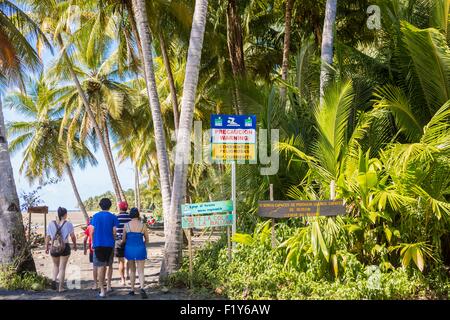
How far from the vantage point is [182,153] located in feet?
32.3

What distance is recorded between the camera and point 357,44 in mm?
20391

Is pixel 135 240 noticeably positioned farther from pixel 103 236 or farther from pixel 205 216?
pixel 205 216

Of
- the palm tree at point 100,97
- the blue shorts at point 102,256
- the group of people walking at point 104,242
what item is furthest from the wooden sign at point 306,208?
the palm tree at point 100,97

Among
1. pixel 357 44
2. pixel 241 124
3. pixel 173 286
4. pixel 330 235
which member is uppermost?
pixel 357 44

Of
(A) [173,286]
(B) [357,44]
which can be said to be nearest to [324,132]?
(A) [173,286]

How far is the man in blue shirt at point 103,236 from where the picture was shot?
27.3ft

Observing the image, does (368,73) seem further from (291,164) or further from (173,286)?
(173,286)

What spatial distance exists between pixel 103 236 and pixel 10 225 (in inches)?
108

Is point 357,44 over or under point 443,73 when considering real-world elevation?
over

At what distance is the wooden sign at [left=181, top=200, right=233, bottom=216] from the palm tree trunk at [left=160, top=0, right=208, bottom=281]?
907mm

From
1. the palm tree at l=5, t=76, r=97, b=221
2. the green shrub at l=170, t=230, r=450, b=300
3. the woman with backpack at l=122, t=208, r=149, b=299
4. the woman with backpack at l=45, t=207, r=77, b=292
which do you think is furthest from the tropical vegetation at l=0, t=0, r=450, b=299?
the palm tree at l=5, t=76, r=97, b=221

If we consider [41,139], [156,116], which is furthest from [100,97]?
[156,116]

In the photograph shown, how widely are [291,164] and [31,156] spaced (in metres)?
24.8

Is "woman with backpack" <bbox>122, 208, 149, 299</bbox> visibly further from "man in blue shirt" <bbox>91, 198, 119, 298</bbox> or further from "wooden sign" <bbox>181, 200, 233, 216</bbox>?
"wooden sign" <bbox>181, 200, 233, 216</bbox>
